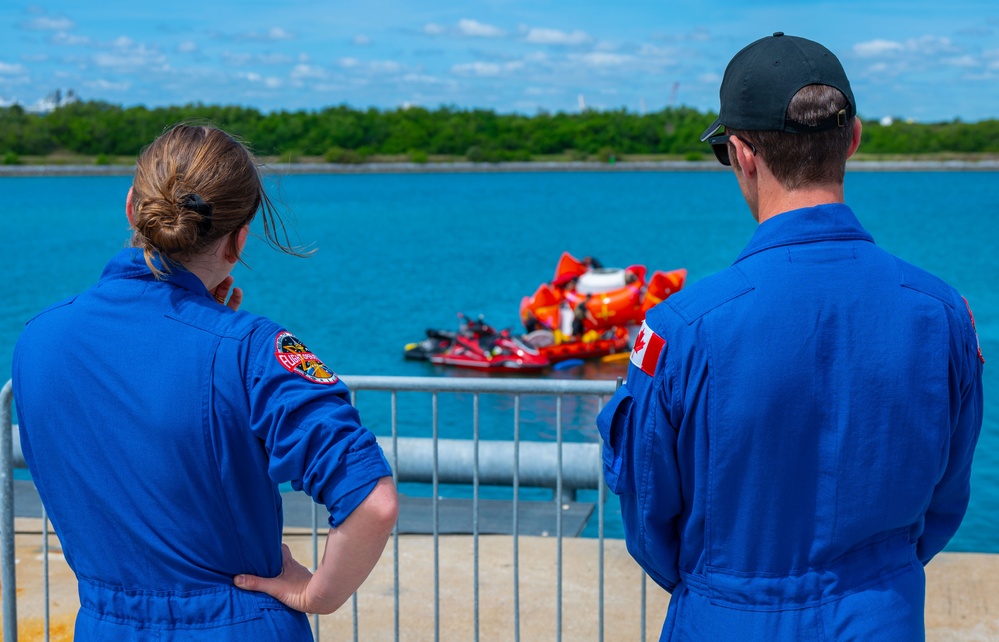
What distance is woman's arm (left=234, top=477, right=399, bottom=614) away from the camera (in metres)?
1.94

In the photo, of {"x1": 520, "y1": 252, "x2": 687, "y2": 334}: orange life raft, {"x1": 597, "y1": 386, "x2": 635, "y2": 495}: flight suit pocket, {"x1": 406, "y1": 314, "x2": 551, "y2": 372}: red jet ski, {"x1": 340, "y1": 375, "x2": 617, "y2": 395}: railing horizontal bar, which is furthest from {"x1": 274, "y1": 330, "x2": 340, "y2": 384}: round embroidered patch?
{"x1": 406, "y1": 314, "x2": 551, "y2": 372}: red jet ski

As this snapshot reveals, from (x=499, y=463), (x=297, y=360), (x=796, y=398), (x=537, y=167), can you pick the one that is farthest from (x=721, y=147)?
(x=537, y=167)

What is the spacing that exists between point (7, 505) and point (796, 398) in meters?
2.96

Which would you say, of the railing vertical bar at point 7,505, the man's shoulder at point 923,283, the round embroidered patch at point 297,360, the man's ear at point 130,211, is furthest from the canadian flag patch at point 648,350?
the railing vertical bar at point 7,505

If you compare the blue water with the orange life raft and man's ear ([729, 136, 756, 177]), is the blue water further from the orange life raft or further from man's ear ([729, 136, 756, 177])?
the orange life raft

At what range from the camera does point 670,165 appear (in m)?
162

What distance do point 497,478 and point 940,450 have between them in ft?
18.5

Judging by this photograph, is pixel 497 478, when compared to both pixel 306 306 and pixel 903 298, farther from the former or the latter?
pixel 306 306

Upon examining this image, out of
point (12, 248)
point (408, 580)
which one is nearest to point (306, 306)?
point (12, 248)

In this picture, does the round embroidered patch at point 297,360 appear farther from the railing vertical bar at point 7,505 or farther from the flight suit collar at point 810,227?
the railing vertical bar at point 7,505

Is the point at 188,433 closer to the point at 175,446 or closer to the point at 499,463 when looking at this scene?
the point at 175,446

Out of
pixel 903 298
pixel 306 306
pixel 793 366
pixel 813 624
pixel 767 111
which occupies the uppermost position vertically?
pixel 767 111

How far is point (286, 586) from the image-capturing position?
2.08 metres

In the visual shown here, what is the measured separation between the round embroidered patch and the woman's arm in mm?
231
